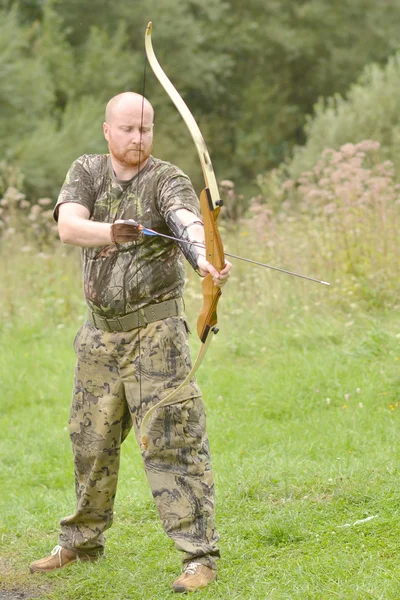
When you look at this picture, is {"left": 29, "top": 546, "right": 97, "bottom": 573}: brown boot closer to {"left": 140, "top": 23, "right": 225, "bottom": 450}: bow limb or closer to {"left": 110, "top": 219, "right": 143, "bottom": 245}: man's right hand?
{"left": 140, "top": 23, "right": 225, "bottom": 450}: bow limb

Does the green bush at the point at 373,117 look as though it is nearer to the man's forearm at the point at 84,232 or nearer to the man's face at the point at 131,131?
the man's face at the point at 131,131

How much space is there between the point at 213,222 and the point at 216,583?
145 centimetres

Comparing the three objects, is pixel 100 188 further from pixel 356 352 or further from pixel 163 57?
pixel 163 57

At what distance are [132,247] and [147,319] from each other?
295mm

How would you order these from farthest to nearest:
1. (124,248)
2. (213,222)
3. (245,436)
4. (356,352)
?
1. (356,352)
2. (245,436)
3. (124,248)
4. (213,222)

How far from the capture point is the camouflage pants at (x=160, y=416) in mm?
3732

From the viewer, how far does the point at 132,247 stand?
12.2 feet

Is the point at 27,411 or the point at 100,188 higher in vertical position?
the point at 100,188

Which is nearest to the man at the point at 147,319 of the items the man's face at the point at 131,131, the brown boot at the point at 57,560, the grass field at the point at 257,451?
the man's face at the point at 131,131

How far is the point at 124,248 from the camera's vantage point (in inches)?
147

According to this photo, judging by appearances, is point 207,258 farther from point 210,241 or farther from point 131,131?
point 131,131

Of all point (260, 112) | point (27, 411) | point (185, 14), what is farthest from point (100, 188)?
point (260, 112)

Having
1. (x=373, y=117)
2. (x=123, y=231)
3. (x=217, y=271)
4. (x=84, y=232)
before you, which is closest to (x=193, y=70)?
(x=373, y=117)

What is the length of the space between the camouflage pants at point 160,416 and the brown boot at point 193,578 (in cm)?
3
